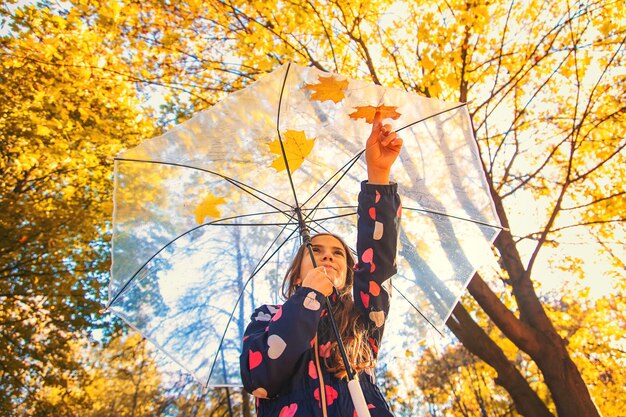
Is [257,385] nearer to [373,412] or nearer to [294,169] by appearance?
[373,412]

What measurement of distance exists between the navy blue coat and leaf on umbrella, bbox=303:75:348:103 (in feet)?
1.55

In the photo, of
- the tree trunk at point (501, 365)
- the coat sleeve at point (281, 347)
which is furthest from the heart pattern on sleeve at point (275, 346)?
the tree trunk at point (501, 365)

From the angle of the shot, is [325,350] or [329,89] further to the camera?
[329,89]

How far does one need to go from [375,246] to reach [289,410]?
783 mm

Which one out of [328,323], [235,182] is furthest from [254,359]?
[235,182]

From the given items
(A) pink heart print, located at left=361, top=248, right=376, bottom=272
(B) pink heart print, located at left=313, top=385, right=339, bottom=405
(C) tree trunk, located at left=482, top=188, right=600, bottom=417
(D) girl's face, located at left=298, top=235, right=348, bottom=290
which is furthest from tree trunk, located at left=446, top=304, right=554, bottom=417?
(B) pink heart print, located at left=313, top=385, right=339, bottom=405

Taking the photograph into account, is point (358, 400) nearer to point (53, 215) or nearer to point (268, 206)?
point (268, 206)

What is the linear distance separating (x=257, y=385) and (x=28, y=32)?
4.96m

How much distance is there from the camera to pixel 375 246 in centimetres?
169

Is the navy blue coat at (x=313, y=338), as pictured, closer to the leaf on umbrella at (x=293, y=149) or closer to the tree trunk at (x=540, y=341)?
the leaf on umbrella at (x=293, y=149)

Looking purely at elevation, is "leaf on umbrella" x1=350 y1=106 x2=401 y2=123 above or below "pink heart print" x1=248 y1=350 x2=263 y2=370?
above

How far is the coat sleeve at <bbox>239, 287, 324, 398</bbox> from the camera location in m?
1.32

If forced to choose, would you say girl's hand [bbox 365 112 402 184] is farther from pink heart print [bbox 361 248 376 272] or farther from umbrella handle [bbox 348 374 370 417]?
umbrella handle [bbox 348 374 370 417]

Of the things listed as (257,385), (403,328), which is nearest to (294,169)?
(257,385)
